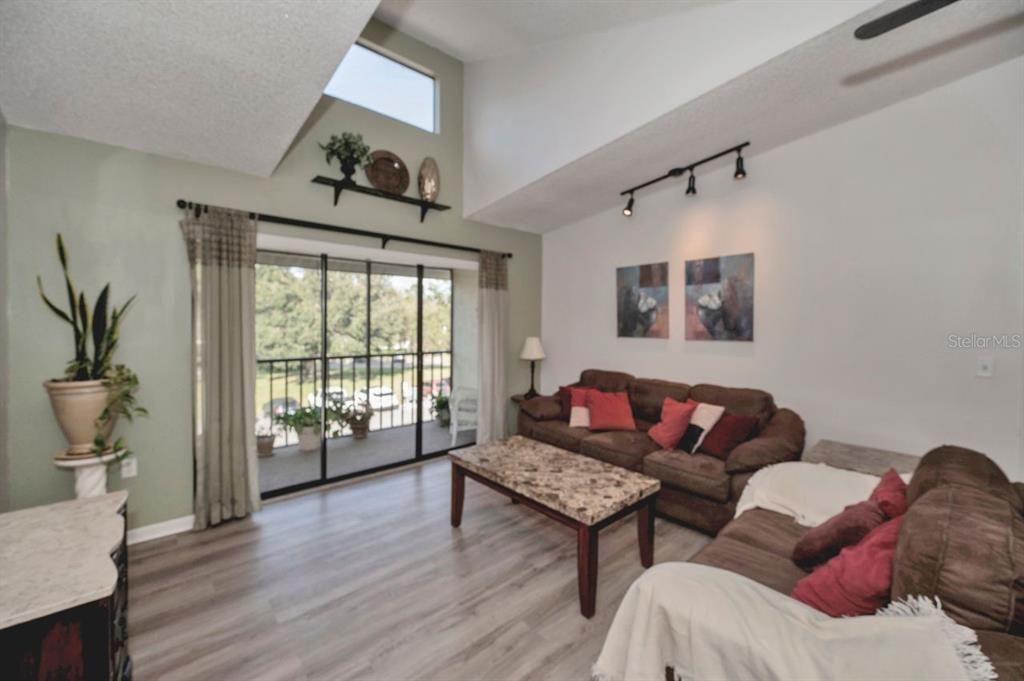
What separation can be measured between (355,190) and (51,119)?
68.1 inches

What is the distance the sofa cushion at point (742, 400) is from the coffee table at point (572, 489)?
48.1 inches

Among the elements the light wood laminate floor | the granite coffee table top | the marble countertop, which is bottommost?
the light wood laminate floor

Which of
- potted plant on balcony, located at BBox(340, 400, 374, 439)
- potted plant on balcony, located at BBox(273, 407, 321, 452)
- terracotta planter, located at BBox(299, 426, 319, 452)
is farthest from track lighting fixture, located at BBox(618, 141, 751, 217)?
terracotta planter, located at BBox(299, 426, 319, 452)

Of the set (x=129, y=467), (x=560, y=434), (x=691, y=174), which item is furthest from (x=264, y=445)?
(x=691, y=174)

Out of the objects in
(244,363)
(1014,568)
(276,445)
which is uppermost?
(244,363)

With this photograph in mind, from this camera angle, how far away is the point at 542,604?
206 cm

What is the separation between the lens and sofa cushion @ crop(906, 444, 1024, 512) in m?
1.35

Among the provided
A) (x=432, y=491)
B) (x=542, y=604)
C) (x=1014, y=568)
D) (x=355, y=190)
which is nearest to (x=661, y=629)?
(x=1014, y=568)

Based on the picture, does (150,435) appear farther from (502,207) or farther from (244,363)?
(502,207)

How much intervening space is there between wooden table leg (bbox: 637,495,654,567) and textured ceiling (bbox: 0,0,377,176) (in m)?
2.85

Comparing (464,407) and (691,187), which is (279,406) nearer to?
(464,407)

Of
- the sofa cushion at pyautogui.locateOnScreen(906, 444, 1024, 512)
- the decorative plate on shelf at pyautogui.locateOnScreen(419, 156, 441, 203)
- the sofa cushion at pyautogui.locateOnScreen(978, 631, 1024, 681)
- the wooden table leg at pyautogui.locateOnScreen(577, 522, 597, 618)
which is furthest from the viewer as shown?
the decorative plate on shelf at pyautogui.locateOnScreen(419, 156, 441, 203)

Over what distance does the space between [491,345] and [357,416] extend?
1626 mm

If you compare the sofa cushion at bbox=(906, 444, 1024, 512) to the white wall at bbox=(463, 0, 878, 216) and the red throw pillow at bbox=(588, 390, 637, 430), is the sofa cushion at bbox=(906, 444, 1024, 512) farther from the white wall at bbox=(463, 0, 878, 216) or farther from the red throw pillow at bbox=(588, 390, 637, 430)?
the red throw pillow at bbox=(588, 390, 637, 430)
